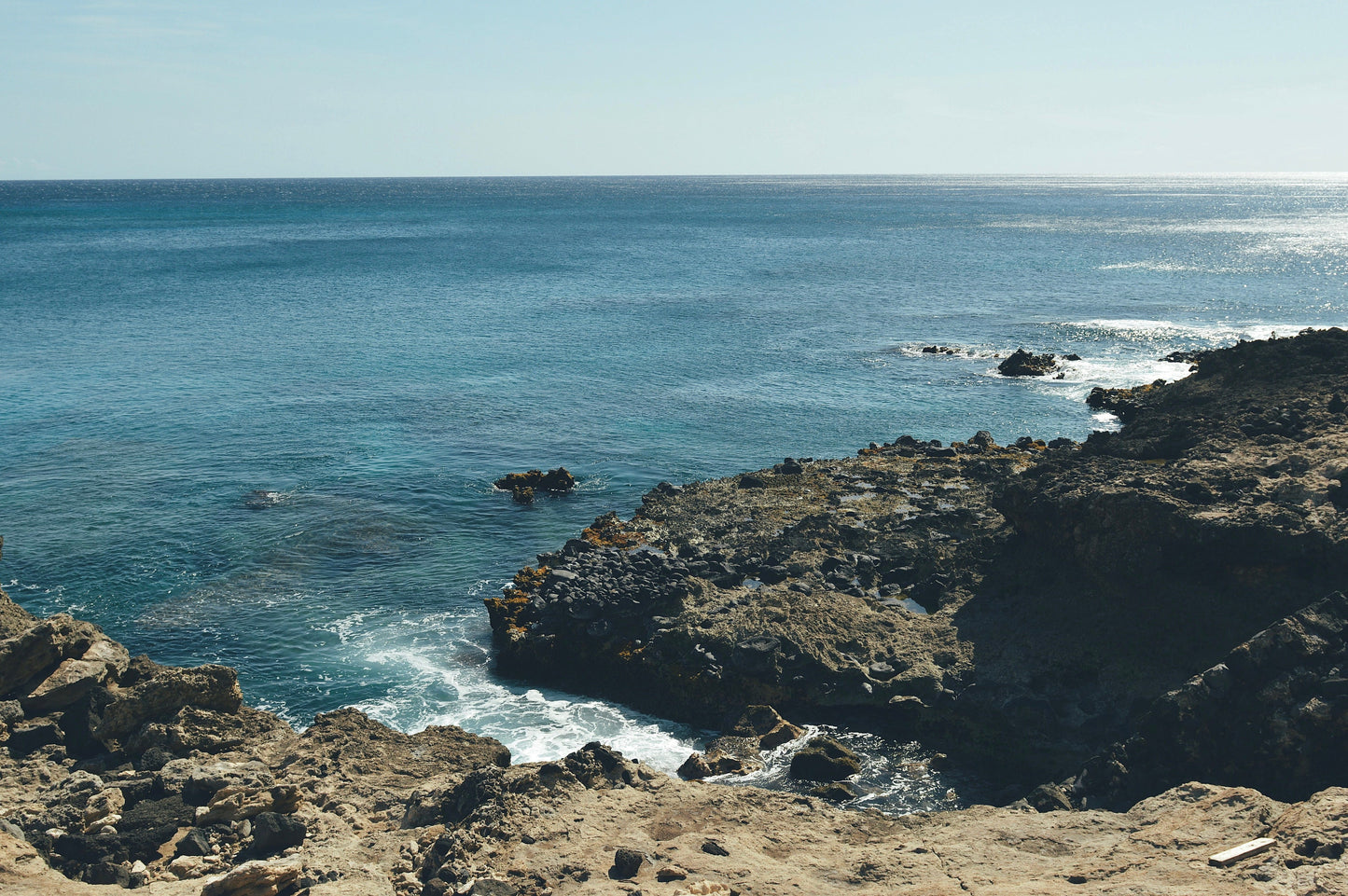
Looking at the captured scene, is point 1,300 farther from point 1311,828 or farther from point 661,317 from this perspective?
point 1311,828

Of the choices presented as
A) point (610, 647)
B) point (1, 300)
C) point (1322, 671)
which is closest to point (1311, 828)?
point (1322, 671)

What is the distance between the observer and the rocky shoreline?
18.6 metres

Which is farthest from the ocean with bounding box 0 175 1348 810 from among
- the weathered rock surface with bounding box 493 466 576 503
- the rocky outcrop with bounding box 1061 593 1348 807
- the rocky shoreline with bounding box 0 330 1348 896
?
the rocky outcrop with bounding box 1061 593 1348 807

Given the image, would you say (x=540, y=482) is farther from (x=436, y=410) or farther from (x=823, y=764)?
(x=823, y=764)

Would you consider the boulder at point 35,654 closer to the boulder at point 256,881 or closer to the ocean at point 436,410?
the ocean at point 436,410

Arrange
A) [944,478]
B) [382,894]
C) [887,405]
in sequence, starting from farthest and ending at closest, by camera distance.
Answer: [887,405] → [944,478] → [382,894]

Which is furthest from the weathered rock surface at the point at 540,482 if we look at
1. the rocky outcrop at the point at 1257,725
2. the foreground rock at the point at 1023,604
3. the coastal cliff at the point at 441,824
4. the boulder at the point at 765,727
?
the rocky outcrop at the point at 1257,725

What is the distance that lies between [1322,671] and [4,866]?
28182 mm

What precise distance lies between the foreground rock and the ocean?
2.16 metres

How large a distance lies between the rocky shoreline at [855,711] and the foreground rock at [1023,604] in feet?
0.32

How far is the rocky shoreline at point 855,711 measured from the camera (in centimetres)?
1862

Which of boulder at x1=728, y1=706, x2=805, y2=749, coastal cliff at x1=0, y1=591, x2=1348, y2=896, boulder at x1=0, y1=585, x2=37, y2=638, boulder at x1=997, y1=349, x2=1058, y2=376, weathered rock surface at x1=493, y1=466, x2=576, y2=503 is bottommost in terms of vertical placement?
boulder at x1=728, y1=706, x2=805, y2=749

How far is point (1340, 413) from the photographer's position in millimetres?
36906

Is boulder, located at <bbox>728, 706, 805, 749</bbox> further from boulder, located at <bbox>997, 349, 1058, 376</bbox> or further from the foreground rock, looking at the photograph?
boulder, located at <bbox>997, 349, 1058, 376</bbox>
